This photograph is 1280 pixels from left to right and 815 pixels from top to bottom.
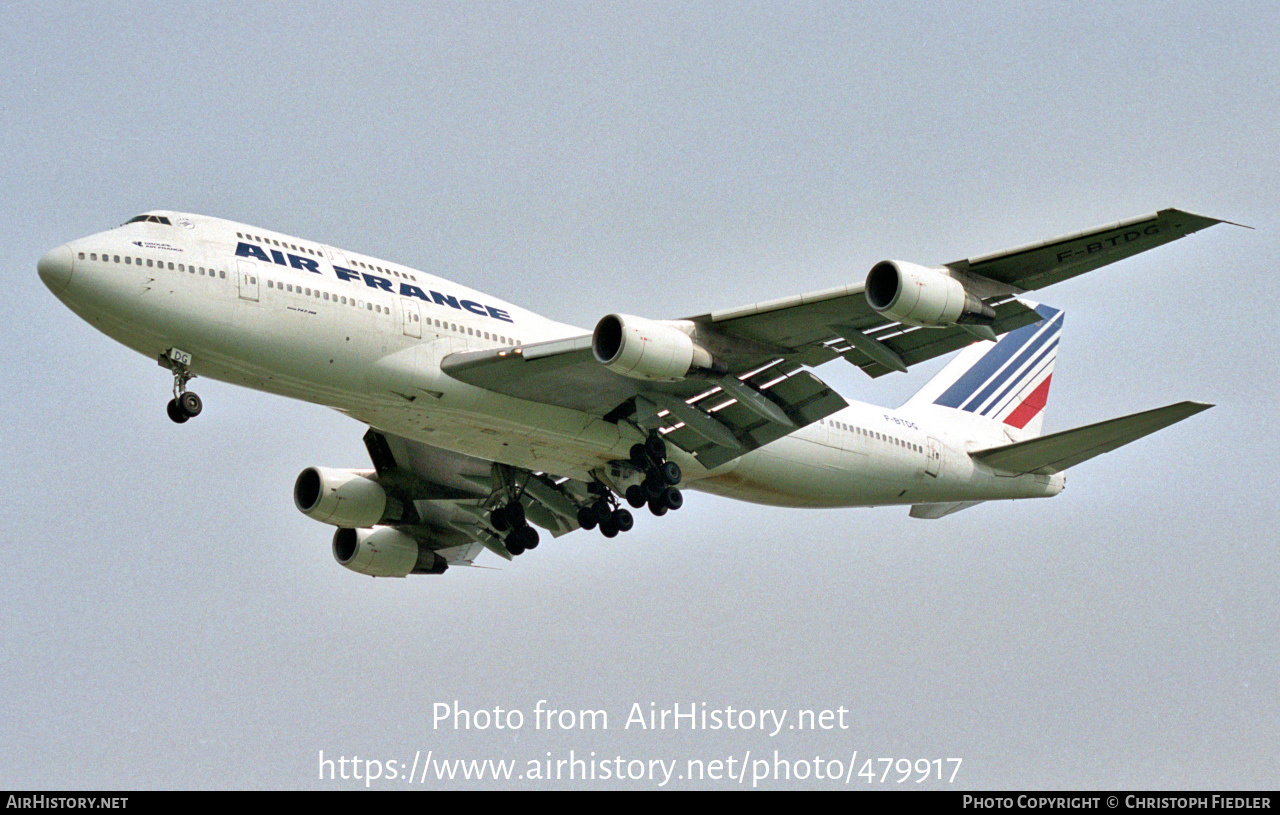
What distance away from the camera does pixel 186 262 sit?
29078 millimetres

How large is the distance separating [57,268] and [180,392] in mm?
3207

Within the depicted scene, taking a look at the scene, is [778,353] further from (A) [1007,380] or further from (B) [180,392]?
(A) [1007,380]

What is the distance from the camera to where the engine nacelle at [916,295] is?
27.9m

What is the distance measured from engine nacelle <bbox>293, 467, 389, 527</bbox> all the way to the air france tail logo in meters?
8.05

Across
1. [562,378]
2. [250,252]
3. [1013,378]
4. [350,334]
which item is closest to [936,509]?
[1013,378]

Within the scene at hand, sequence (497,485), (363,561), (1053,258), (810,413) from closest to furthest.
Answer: (1053,258) → (810,413) → (497,485) → (363,561)

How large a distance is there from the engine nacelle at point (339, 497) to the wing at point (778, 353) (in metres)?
8.24

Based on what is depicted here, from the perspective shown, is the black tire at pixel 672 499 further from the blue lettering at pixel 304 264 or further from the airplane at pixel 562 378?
the blue lettering at pixel 304 264

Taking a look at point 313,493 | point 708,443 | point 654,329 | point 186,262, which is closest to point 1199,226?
point 654,329

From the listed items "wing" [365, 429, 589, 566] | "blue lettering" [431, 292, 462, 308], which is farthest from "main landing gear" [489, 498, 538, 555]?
"blue lettering" [431, 292, 462, 308]

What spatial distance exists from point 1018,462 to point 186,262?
21.1 metres

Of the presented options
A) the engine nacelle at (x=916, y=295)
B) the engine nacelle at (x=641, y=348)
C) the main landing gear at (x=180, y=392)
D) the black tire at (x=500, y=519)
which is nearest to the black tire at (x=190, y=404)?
the main landing gear at (x=180, y=392)

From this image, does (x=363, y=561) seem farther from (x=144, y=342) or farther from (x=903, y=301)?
(x=903, y=301)

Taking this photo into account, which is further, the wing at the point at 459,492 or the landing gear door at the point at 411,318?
the wing at the point at 459,492
